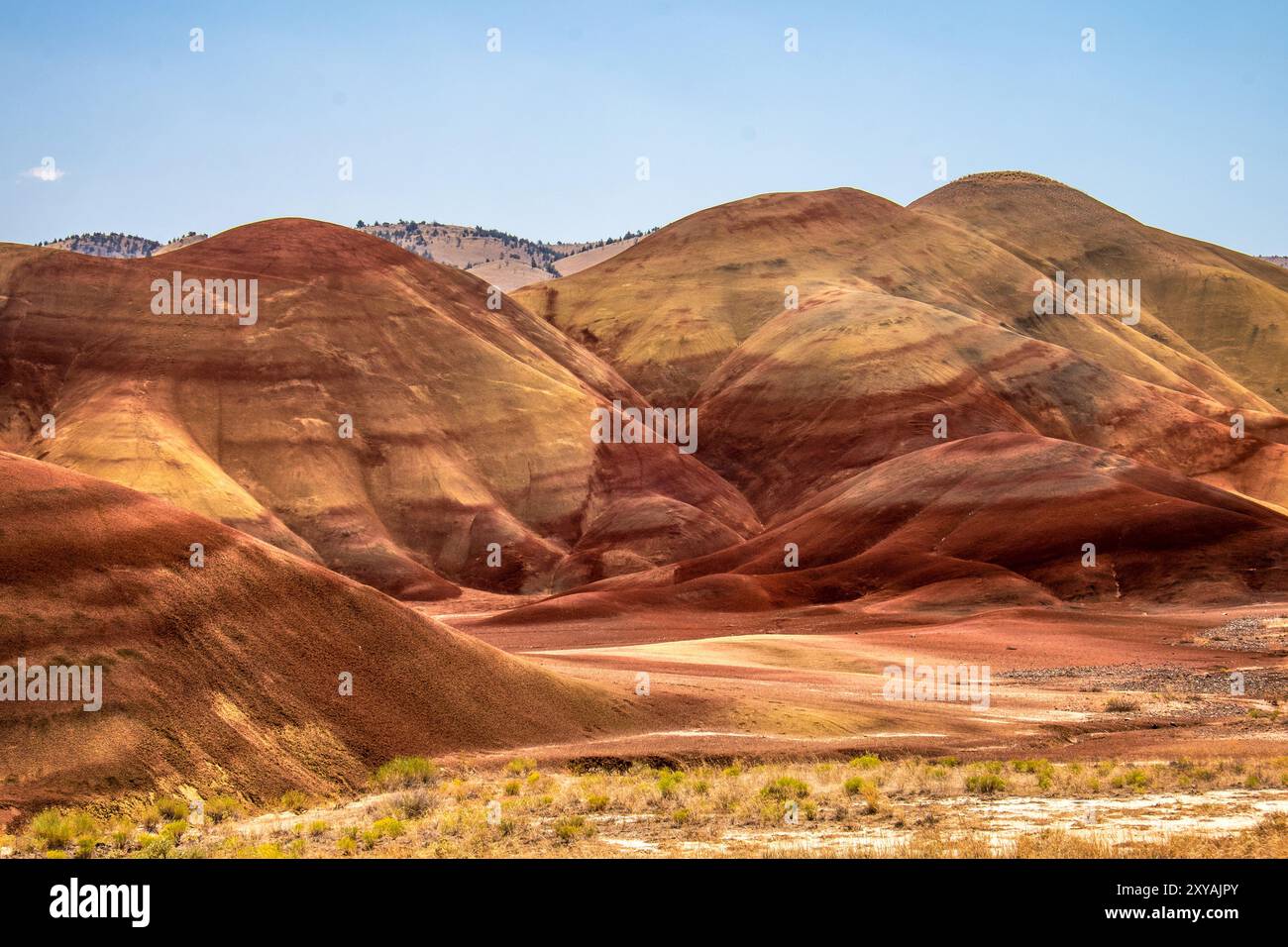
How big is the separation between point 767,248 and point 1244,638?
4007 inches

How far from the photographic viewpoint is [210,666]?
24750 millimetres

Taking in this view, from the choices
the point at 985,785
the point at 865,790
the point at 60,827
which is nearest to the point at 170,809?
the point at 60,827

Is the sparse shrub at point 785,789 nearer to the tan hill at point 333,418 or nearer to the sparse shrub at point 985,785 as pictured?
the sparse shrub at point 985,785

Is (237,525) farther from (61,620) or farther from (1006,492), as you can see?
(61,620)

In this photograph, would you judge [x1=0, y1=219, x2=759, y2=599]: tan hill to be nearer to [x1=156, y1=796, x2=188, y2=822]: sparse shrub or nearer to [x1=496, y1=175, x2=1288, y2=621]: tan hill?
[x1=496, y1=175, x2=1288, y2=621]: tan hill

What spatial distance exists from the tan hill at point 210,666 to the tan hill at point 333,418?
50907 mm

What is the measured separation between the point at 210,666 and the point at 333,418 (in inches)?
2718

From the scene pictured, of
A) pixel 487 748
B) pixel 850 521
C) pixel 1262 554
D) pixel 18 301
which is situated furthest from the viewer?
pixel 18 301

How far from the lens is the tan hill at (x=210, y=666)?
22.1 meters

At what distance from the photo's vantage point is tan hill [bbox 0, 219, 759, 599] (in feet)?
276

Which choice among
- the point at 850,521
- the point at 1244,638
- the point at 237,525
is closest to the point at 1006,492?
the point at 850,521

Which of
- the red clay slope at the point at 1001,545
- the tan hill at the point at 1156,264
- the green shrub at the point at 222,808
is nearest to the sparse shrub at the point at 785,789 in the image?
the green shrub at the point at 222,808

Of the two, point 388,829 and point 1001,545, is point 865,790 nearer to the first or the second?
point 388,829
